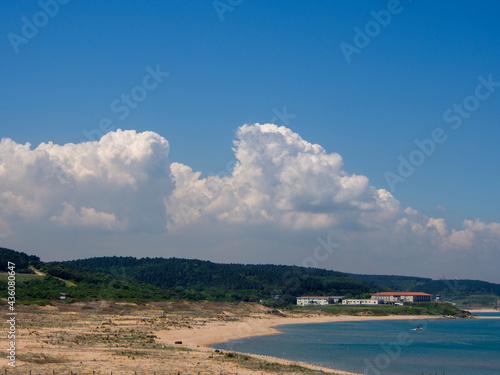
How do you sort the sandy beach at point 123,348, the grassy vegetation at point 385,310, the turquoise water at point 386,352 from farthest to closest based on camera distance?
the grassy vegetation at point 385,310
the turquoise water at point 386,352
the sandy beach at point 123,348

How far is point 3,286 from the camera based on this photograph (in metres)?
103

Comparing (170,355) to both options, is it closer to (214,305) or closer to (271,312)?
(214,305)

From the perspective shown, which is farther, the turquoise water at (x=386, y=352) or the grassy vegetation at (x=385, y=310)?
the grassy vegetation at (x=385, y=310)

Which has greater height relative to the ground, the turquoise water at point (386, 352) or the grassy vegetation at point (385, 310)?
the turquoise water at point (386, 352)

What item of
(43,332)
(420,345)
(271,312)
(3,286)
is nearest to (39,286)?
(3,286)

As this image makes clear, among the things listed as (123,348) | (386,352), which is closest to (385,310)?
(386,352)

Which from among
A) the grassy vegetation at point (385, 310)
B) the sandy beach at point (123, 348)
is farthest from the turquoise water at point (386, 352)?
the grassy vegetation at point (385, 310)

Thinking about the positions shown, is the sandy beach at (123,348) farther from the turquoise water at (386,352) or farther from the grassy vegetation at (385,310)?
the grassy vegetation at (385,310)

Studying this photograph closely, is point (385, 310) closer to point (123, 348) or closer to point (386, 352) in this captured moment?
point (386, 352)

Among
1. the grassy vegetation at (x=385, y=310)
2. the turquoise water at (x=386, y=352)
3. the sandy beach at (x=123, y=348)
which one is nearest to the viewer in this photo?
the sandy beach at (x=123, y=348)

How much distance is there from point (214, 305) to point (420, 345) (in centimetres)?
7514

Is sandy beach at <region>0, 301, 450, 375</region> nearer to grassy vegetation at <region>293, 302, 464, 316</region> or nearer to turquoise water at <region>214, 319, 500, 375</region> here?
turquoise water at <region>214, 319, 500, 375</region>

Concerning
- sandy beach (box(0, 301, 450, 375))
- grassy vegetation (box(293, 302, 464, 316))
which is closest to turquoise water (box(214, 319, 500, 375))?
sandy beach (box(0, 301, 450, 375))

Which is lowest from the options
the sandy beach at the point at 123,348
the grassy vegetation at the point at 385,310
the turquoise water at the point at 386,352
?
the grassy vegetation at the point at 385,310
